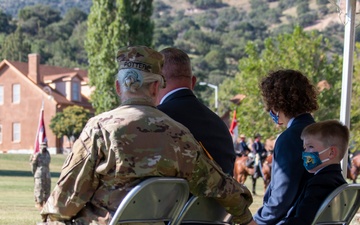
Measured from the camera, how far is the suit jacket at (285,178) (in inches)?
193

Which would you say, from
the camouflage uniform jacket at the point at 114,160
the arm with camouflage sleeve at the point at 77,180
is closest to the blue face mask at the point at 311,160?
the camouflage uniform jacket at the point at 114,160

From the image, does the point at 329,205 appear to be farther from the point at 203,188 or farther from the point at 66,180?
the point at 66,180

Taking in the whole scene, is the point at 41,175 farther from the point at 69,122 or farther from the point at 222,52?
the point at 222,52

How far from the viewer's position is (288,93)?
5312 mm

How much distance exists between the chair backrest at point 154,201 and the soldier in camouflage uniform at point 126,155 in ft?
0.25

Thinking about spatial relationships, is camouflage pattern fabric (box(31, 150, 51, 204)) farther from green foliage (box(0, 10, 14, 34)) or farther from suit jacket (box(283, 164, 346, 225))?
green foliage (box(0, 10, 14, 34))

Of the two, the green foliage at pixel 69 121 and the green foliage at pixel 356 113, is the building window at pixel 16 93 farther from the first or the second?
the green foliage at pixel 356 113

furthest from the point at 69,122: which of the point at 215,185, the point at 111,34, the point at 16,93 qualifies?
the point at 215,185

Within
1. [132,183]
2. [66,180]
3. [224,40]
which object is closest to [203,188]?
[132,183]

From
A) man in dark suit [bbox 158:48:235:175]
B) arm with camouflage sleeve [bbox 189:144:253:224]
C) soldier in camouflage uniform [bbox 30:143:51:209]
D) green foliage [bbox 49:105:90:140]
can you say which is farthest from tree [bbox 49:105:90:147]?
arm with camouflage sleeve [bbox 189:144:253:224]

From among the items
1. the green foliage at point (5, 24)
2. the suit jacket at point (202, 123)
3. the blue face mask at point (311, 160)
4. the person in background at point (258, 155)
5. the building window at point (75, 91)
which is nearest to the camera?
the blue face mask at point (311, 160)

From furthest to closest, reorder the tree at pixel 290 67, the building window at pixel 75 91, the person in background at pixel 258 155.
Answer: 1. the building window at pixel 75 91
2. the tree at pixel 290 67
3. the person in background at pixel 258 155

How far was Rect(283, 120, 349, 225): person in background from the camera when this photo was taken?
4.78 meters

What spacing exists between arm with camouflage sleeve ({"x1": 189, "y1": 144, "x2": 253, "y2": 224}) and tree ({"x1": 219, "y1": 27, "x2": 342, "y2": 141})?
42.2 m
